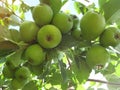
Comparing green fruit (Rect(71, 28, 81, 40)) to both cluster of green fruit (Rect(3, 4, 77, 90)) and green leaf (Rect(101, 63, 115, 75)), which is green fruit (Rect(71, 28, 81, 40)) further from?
green leaf (Rect(101, 63, 115, 75))

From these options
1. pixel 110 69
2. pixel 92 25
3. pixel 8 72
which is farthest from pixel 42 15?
pixel 110 69

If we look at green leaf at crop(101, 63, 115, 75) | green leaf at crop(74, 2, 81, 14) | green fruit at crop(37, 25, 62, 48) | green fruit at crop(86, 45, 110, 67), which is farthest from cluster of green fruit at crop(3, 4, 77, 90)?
green leaf at crop(101, 63, 115, 75)

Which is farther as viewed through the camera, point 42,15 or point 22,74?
point 22,74

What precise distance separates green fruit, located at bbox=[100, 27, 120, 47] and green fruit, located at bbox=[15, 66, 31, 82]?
326 mm

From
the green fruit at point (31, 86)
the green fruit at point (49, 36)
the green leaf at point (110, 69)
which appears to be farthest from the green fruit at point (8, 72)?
the green leaf at point (110, 69)

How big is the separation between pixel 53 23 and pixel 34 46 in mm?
105

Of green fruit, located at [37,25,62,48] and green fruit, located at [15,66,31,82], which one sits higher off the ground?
green fruit, located at [37,25,62,48]

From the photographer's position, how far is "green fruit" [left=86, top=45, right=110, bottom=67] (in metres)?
1.07

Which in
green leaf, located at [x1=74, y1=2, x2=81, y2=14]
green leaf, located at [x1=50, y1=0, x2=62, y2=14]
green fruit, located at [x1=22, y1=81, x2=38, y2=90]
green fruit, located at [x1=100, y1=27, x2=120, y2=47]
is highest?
green leaf, located at [x1=74, y1=2, x2=81, y2=14]

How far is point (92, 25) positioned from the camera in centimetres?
107

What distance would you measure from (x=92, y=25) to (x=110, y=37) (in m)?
0.07

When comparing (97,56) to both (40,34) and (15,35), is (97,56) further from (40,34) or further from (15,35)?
(15,35)

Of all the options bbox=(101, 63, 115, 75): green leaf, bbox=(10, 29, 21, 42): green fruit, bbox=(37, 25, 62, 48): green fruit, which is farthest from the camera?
bbox=(101, 63, 115, 75): green leaf

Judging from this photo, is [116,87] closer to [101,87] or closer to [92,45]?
[101,87]
